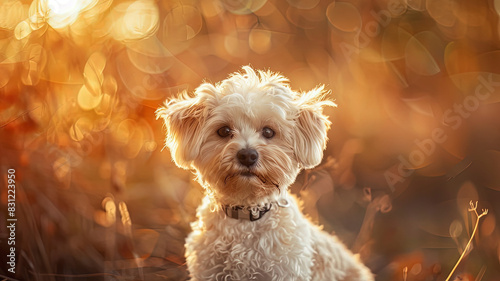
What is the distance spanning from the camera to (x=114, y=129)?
3.08m

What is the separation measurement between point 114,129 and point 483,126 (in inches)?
100

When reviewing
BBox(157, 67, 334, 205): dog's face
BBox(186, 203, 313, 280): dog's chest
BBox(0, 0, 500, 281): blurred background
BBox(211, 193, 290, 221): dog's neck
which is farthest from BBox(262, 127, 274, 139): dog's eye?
BBox(0, 0, 500, 281): blurred background

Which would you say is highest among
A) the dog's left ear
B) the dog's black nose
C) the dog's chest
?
the dog's left ear

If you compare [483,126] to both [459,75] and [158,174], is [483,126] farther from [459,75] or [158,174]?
[158,174]

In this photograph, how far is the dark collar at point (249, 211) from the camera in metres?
2.47

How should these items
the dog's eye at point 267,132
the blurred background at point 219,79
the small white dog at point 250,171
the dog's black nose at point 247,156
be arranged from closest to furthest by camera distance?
the dog's black nose at point 247,156
the small white dog at point 250,171
the dog's eye at point 267,132
the blurred background at point 219,79

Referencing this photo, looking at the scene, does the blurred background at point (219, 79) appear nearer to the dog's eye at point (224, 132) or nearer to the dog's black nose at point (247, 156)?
the dog's eye at point (224, 132)

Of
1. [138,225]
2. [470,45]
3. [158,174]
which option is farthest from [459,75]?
[138,225]

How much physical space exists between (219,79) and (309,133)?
2.78 ft

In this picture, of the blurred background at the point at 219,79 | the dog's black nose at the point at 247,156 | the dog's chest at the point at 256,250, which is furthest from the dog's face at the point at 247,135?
the blurred background at the point at 219,79

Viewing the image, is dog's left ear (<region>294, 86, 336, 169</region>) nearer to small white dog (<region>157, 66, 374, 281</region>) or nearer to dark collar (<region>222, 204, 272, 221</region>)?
small white dog (<region>157, 66, 374, 281</region>)

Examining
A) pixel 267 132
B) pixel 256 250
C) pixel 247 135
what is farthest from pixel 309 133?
pixel 256 250

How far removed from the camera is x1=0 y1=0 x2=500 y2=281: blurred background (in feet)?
9.57

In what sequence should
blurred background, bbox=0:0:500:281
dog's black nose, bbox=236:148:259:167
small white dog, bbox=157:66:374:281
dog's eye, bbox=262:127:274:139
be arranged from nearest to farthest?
dog's black nose, bbox=236:148:259:167 < small white dog, bbox=157:66:374:281 < dog's eye, bbox=262:127:274:139 < blurred background, bbox=0:0:500:281
